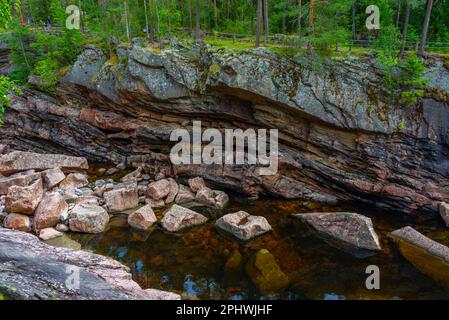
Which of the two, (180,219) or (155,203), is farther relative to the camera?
(155,203)

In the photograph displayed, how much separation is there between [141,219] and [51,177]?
847 centimetres

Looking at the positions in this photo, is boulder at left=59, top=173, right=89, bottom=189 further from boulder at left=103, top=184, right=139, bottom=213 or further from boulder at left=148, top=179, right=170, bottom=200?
boulder at left=148, top=179, right=170, bottom=200

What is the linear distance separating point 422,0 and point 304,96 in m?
14.0

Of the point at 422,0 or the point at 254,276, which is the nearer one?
the point at 254,276

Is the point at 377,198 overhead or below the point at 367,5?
below

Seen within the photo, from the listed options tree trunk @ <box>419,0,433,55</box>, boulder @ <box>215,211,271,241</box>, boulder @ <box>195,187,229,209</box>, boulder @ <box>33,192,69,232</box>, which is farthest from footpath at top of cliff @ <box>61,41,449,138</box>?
boulder @ <box>33,192,69,232</box>

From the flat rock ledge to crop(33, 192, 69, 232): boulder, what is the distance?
3092mm

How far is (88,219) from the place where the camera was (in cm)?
1781

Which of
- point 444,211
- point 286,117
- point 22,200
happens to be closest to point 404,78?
point 286,117

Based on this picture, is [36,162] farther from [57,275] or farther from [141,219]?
[57,275]

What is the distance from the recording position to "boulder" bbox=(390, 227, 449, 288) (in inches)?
553

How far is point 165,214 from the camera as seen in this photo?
1858 centimetres

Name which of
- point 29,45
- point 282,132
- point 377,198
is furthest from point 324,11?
point 29,45
